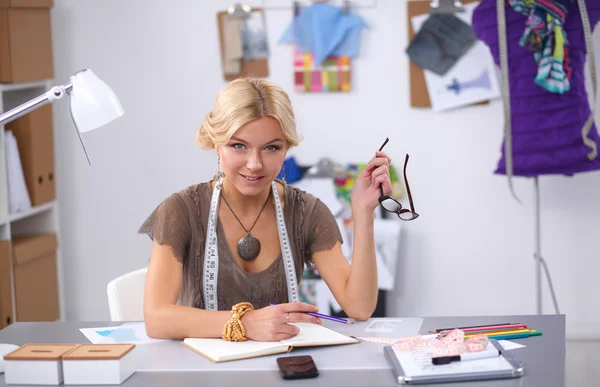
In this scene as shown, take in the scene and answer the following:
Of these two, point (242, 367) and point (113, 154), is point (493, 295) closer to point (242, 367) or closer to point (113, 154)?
point (113, 154)

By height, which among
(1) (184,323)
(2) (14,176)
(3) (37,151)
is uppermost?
(3) (37,151)

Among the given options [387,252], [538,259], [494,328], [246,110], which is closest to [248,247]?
[246,110]

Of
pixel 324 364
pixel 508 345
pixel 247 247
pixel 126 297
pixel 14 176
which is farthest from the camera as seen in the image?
pixel 14 176

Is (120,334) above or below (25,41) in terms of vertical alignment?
below

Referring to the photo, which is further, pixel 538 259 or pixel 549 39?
pixel 538 259

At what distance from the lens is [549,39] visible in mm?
3328

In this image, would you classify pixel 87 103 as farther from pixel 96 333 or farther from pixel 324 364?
pixel 324 364

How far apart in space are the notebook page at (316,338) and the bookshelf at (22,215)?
75.3 inches

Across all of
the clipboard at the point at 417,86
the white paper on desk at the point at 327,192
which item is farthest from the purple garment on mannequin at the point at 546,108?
the white paper on desk at the point at 327,192

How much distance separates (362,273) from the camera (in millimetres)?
2250

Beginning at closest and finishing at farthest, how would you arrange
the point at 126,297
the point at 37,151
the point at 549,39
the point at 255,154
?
the point at 255,154 → the point at 126,297 → the point at 549,39 → the point at 37,151

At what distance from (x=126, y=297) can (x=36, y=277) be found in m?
1.49

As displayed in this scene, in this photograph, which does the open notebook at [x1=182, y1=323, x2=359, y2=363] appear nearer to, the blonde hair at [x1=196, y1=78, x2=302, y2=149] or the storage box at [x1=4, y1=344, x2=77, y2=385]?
the storage box at [x1=4, y1=344, x2=77, y2=385]

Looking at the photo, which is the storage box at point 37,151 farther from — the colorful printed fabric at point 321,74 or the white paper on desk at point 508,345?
the white paper on desk at point 508,345
